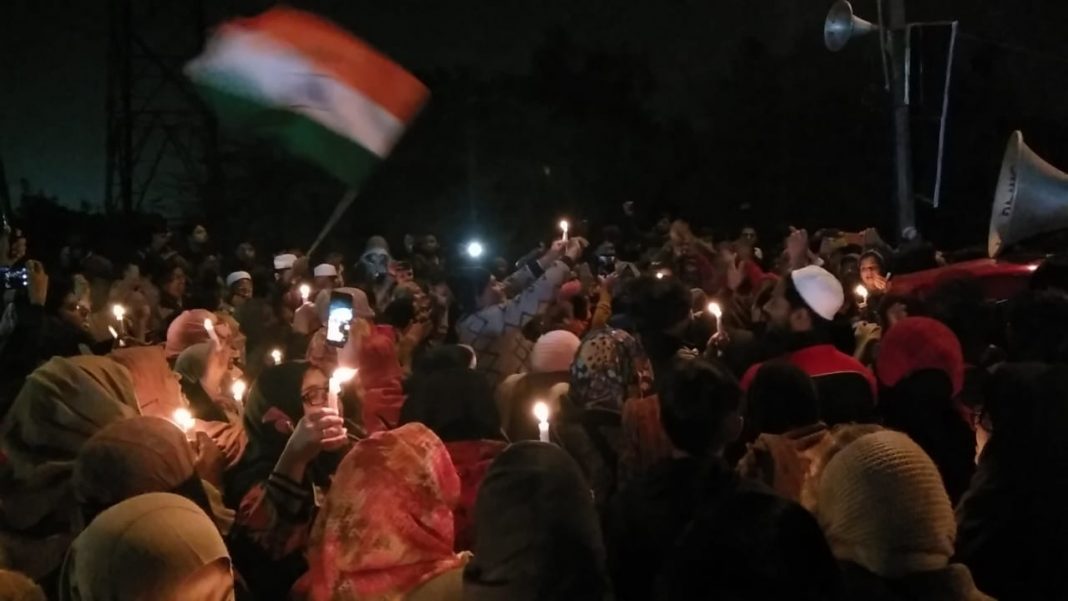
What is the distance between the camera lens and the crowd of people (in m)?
2.51

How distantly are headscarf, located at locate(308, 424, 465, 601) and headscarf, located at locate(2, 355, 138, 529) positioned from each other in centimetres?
128

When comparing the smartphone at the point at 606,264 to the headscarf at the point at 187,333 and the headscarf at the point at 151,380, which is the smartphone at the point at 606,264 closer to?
the headscarf at the point at 187,333

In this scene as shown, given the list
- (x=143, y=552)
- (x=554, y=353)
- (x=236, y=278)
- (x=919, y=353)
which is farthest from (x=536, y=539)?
(x=236, y=278)

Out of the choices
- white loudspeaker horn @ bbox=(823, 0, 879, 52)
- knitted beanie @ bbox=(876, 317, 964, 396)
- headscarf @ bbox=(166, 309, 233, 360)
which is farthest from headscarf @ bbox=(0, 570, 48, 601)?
white loudspeaker horn @ bbox=(823, 0, 879, 52)

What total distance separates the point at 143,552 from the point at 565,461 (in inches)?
39.3

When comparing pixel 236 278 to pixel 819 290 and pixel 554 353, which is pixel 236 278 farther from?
pixel 819 290

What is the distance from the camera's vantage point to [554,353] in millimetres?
5277

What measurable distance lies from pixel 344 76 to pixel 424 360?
211 centimetres

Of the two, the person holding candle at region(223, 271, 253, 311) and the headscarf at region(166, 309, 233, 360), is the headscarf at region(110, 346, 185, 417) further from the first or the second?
the person holding candle at region(223, 271, 253, 311)

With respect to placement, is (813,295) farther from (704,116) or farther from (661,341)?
(704,116)

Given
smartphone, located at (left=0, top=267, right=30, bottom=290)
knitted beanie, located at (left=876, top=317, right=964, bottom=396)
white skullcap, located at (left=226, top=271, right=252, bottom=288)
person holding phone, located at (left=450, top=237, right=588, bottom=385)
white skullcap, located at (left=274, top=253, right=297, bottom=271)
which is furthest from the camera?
white skullcap, located at (left=274, top=253, right=297, bottom=271)

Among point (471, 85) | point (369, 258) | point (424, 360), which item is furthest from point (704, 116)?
point (424, 360)

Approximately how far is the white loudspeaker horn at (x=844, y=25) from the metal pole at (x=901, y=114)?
0.26 metres

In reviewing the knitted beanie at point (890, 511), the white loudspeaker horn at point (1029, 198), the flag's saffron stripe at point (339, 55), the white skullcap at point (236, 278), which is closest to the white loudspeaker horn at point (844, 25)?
the white loudspeaker horn at point (1029, 198)
